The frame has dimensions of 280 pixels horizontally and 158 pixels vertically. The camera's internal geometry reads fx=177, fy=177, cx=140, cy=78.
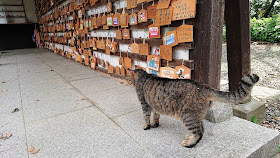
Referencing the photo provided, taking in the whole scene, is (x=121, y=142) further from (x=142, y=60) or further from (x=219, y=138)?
(x=142, y=60)

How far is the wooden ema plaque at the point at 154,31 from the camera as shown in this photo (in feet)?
12.4

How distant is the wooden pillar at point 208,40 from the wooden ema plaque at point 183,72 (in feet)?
0.57

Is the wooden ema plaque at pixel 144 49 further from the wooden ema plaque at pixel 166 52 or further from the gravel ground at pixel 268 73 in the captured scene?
the gravel ground at pixel 268 73

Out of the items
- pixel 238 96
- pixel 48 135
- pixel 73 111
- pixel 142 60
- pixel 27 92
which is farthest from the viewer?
pixel 27 92

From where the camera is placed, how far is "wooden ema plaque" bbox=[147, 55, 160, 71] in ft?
13.1

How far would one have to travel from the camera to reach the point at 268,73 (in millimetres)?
7188

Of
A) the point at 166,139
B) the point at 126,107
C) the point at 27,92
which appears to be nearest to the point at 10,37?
the point at 27,92

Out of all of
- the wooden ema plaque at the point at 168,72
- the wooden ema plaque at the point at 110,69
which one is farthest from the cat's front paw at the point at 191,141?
the wooden ema plaque at the point at 110,69

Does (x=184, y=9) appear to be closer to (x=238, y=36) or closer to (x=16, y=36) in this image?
(x=238, y=36)

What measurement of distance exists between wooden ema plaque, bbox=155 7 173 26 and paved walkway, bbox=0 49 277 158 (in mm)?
1823

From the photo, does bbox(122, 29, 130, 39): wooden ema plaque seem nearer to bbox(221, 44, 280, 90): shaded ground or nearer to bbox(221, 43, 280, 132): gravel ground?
bbox(221, 43, 280, 132): gravel ground

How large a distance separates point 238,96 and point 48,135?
9.32 feet

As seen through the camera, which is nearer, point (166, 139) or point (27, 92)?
point (166, 139)

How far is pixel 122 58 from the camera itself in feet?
18.0
